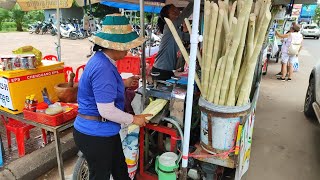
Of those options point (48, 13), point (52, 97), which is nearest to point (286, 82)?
point (52, 97)

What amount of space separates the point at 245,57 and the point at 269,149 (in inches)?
93.6

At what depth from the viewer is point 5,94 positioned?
2.65 meters

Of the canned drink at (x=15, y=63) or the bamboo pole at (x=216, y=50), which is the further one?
the canned drink at (x=15, y=63)

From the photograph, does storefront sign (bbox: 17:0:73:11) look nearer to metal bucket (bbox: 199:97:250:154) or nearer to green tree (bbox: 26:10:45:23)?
metal bucket (bbox: 199:97:250:154)

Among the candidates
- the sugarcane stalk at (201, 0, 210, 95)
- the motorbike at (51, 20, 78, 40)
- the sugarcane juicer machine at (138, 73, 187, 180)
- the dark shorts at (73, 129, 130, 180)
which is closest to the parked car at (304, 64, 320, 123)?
the sugarcane juicer machine at (138, 73, 187, 180)

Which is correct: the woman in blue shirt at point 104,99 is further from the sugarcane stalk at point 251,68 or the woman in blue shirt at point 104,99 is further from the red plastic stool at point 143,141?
the sugarcane stalk at point 251,68

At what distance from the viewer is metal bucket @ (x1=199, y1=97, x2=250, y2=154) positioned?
2051mm

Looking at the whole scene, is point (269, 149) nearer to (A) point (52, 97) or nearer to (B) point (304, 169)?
(B) point (304, 169)

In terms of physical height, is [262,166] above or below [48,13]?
below

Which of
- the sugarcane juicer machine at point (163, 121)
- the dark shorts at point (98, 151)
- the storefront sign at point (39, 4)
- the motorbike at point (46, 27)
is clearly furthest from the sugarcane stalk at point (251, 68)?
the motorbike at point (46, 27)

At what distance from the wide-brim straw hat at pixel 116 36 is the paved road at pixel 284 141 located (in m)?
2.35

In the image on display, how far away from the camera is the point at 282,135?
4.32 metres

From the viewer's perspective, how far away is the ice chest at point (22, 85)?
2584mm

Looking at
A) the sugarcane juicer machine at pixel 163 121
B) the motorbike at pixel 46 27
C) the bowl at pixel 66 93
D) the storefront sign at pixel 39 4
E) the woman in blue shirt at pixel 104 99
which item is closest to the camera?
the woman in blue shirt at pixel 104 99
